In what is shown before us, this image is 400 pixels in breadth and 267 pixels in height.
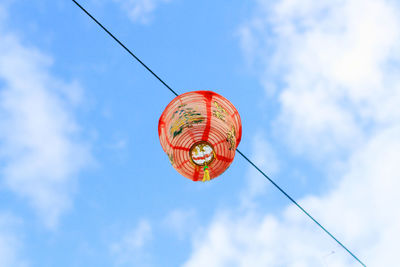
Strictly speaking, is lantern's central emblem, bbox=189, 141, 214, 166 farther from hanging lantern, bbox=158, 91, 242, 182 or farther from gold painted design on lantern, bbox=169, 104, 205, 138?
gold painted design on lantern, bbox=169, 104, 205, 138

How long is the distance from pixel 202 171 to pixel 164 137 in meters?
0.47

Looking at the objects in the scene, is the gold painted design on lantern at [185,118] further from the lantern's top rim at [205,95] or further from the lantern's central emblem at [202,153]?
the lantern's central emblem at [202,153]

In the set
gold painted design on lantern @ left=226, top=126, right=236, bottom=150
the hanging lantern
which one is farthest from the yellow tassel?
gold painted design on lantern @ left=226, top=126, right=236, bottom=150

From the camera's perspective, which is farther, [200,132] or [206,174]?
[206,174]

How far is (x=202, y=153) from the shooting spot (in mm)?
2965

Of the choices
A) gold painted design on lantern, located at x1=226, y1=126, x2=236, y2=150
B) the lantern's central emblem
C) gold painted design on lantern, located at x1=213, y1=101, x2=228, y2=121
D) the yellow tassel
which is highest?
gold painted design on lantern, located at x1=213, y1=101, x2=228, y2=121

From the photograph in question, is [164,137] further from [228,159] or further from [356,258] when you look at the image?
[356,258]

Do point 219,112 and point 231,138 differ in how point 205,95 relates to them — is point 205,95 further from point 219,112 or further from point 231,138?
point 231,138

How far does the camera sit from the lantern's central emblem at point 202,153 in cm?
294

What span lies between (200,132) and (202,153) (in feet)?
0.64

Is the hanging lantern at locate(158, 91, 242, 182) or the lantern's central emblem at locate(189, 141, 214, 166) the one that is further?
the lantern's central emblem at locate(189, 141, 214, 166)

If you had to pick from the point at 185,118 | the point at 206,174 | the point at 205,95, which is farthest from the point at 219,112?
the point at 206,174

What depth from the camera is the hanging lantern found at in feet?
9.31

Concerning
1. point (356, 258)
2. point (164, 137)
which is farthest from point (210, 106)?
point (356, 258)
